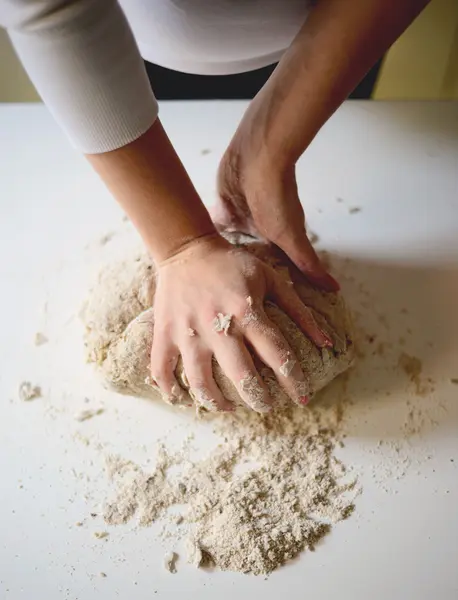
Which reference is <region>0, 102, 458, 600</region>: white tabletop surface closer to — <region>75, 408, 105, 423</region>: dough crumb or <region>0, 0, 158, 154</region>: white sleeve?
<region>75, 408, 105, 423</region>: dough crumb

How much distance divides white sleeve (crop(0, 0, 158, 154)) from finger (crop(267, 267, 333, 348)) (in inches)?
8.4

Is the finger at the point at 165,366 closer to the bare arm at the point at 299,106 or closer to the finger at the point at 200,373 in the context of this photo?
the finger at the point at 200,373

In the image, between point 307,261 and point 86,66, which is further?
point 307,261

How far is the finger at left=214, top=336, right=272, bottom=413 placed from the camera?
593 millimetres

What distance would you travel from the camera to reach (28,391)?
2.39ft

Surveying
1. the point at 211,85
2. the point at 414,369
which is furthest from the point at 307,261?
the point at 211,85

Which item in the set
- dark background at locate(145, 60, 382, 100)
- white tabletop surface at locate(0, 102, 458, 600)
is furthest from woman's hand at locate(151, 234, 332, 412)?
dark background at locate(145, 60, 382, 100)

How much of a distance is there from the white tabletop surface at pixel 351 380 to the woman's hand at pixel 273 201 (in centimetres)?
11

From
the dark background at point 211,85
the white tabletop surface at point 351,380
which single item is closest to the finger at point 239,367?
the white tabletop surface at point 351,380

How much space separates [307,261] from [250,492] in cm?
27

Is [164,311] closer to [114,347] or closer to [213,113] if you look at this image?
[114,347]

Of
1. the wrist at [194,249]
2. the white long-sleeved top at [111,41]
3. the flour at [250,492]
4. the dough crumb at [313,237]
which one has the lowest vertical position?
the flour at [250,492]

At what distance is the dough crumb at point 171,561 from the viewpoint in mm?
602

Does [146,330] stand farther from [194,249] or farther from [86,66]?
[86,66]
